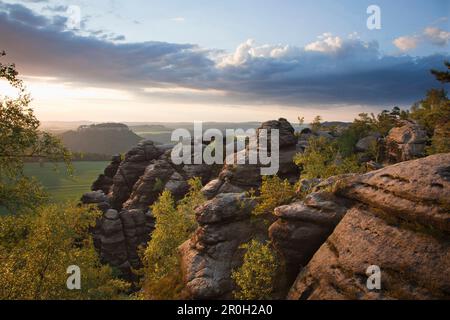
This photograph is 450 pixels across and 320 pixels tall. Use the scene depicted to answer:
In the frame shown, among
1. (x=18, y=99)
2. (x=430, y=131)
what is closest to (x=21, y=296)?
(x=18, y=99)

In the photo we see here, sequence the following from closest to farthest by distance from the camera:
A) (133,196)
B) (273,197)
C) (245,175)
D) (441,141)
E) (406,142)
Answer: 1. (273,197)
2. (441,141)
3. (406,142)
4. (245,175)
5. (133,196)

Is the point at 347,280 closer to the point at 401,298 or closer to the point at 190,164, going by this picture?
the point at 401,298

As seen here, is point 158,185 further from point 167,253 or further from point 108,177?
point 167,253

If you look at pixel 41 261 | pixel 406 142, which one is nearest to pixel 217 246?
pixel 41 261

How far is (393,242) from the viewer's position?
1911 cm

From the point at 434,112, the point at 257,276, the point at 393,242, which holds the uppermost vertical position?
the point at 434,112

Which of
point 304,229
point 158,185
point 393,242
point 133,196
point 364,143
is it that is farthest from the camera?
point 133,196

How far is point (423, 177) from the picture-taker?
20578 millimetres

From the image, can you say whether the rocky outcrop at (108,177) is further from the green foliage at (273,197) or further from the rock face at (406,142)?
the green foliage at (273,197)

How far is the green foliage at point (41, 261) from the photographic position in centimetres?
2319

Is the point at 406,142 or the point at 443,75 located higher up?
the point at 443,75

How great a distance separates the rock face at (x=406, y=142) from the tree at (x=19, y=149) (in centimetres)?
5497

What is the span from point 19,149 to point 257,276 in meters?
18.4
